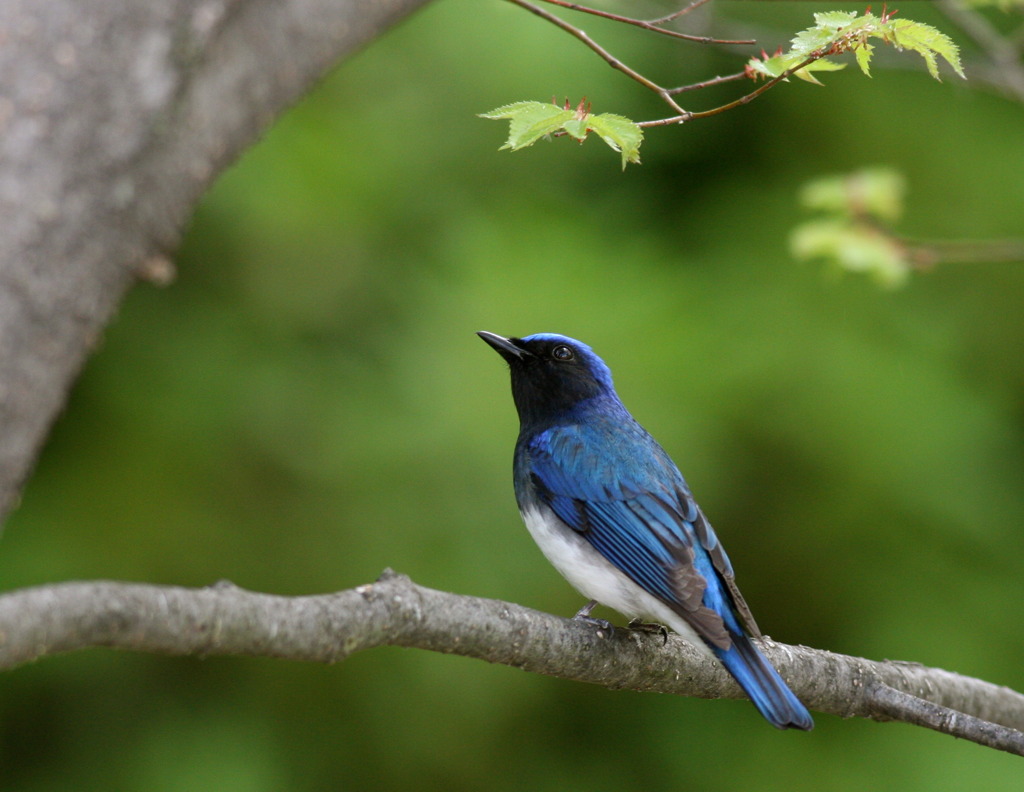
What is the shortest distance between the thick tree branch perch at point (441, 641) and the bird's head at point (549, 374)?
46.6 inches

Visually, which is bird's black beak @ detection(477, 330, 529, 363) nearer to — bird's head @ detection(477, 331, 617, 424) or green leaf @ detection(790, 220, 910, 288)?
bird's head @ detection(477, 331, 617, 424)

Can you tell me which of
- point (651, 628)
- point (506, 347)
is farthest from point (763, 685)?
point (506, 347)

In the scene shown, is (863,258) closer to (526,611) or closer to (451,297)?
(451,297)

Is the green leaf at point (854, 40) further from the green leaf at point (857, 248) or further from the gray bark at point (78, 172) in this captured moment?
the green leaf at point (857, 248)

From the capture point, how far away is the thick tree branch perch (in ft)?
5.25

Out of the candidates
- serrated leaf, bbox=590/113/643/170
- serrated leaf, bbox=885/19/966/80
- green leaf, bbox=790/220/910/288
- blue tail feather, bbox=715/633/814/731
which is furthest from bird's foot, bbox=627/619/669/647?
serrated leaf, bbox=885/19/966/80

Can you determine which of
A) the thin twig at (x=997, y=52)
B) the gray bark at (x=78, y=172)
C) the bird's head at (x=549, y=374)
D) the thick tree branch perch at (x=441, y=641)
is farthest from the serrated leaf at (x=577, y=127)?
the thin twig at (x=997, y=52)

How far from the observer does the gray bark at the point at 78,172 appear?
→ 1815 mm

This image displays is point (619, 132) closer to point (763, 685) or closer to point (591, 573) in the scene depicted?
point (763, 685)

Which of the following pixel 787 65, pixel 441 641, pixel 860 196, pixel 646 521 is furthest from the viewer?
pixel 860 196

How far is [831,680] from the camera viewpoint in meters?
3.07

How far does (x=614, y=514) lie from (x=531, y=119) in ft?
5.11

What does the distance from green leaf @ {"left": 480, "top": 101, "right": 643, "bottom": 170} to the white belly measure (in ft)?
4.78

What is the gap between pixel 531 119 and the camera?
8.61 ft
